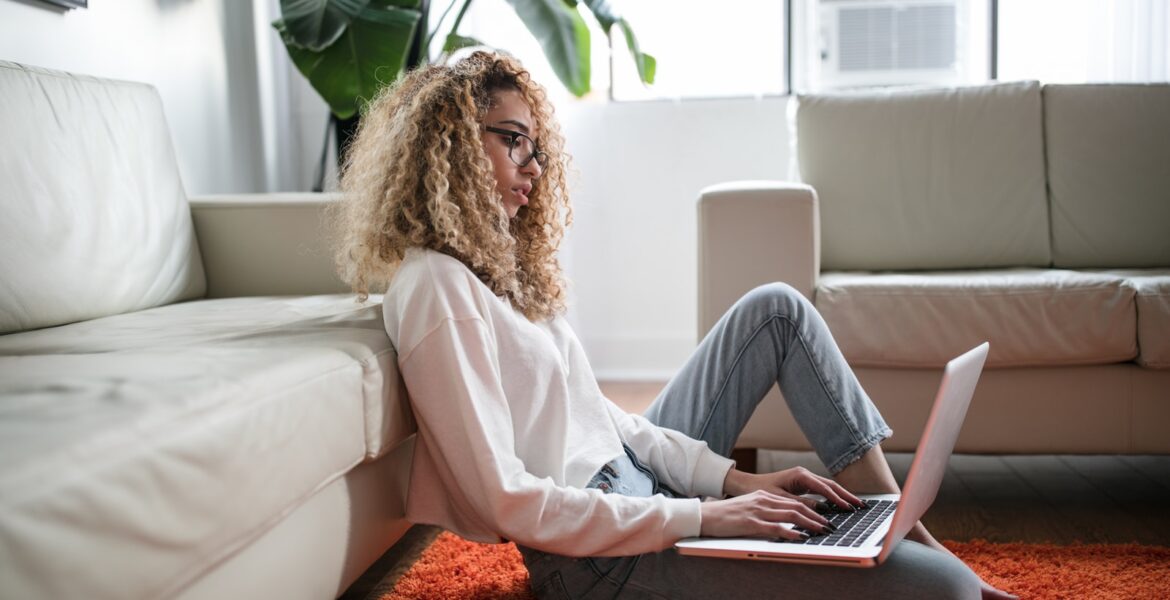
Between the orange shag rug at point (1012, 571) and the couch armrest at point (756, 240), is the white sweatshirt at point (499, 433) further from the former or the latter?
the couch armrest at point (756, 240)

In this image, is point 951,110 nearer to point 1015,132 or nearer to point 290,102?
point 1015,132

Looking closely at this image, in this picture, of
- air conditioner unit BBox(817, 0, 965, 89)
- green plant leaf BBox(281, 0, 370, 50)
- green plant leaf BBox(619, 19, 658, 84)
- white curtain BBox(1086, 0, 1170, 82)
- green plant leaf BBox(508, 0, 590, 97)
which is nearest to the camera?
green plant leaf BBox(281, 0, 370, 50)

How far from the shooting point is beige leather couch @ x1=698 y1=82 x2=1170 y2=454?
6.25 ft

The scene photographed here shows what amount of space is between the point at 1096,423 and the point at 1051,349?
0.17 m

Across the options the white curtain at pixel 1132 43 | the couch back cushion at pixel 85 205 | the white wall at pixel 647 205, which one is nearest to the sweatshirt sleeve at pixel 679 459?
the couch back cushion at pixel 85 205

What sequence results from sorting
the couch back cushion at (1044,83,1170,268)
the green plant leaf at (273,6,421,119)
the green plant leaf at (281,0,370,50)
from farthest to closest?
the green plant leaf at (273,6,421,119)
the green plant leaf at (281,0,370,50)
the couch back cushion at (1044,83,1170,268)

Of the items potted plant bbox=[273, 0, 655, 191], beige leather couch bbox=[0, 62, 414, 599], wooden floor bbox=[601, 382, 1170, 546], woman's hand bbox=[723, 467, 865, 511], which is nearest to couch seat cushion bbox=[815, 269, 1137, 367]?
wooden floor bbox=[601, 382, 1170, 546]

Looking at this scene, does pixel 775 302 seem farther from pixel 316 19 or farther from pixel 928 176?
pixel 316 19

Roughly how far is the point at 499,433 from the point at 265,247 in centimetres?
119

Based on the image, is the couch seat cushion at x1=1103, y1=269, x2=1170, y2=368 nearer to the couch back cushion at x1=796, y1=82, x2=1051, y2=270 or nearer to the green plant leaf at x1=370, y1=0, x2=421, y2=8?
the couch back cushion at x1=796, y1=82, x2=1051, y2=270

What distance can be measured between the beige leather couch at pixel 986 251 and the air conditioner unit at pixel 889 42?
1067 mm

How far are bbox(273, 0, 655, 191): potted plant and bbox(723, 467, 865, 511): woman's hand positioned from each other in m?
1.48

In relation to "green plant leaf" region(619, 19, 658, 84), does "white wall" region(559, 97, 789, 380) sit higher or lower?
lower

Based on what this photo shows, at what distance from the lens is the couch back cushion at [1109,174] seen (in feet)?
7.95
